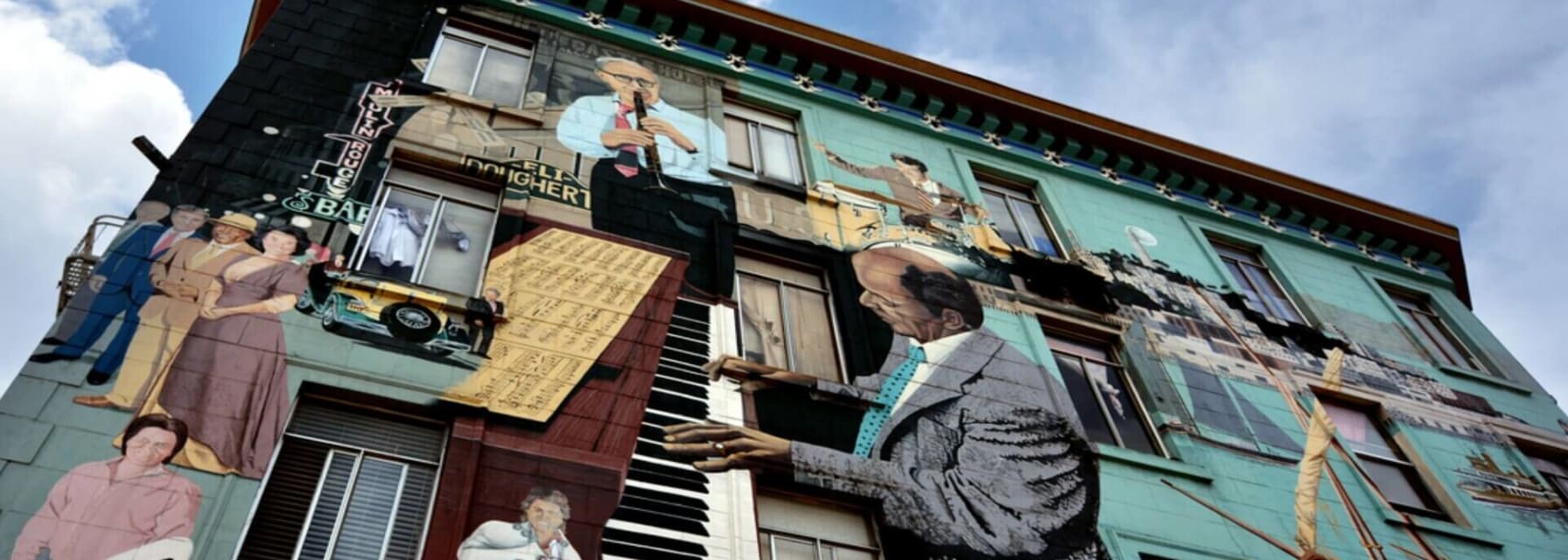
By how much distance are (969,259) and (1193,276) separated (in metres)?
4.45

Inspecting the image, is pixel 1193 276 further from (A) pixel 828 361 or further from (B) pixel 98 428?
(B) pixel 98 428

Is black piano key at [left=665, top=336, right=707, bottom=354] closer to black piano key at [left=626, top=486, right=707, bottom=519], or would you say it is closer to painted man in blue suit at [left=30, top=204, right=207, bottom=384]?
black piano key at [left=626, top=486, right=707, bottom=519]

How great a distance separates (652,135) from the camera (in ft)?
44.8

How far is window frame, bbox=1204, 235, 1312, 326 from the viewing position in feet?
55.2

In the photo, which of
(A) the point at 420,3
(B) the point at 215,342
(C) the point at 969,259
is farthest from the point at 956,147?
(B) the point at 215,342

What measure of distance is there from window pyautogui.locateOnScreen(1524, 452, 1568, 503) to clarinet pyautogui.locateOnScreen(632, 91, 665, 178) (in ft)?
43.3

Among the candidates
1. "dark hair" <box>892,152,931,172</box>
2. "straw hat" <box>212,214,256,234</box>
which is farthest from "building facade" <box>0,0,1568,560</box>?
"dark hair" <box>892,152,931,172</box>

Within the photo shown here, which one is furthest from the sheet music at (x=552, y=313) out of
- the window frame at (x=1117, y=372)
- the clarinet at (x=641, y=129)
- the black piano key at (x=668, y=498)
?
the window frame at (x=1117, y=372)

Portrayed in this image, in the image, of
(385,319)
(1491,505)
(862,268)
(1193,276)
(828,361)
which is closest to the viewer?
(385,319)

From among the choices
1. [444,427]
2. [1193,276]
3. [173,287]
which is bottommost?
[444,427]

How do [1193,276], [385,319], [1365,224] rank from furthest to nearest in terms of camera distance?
[1365,224]
[1193,276]
[385,319]

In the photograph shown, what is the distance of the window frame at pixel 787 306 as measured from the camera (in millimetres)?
11414

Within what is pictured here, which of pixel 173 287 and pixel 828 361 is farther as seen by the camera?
pixel 828 361

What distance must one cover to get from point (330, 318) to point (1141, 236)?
12.3 meters
